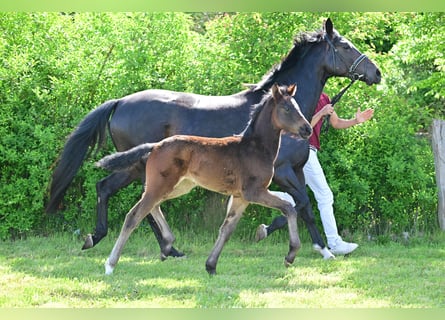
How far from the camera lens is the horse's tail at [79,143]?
24.4 feet

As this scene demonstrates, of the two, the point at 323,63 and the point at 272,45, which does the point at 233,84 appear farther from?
the point at 323,63

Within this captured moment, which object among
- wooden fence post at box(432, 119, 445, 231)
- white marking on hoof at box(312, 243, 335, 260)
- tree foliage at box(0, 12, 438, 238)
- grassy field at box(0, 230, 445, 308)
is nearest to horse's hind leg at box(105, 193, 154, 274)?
grassy field at box(0, 230, 445, 308)

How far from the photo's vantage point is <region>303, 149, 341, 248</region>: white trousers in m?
7.62

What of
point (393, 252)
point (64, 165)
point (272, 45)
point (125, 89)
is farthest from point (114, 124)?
point (393, 252)

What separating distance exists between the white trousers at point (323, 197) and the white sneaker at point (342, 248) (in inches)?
1.5

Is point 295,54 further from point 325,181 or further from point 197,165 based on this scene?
point 197,165

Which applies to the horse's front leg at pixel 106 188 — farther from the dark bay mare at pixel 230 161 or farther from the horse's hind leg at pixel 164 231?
the dark bay mare at pixel 230 161

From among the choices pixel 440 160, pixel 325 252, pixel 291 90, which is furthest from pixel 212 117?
pixel 440 160

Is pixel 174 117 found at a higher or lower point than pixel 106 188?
higher

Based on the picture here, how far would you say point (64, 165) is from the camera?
750cm

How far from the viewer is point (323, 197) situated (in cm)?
764

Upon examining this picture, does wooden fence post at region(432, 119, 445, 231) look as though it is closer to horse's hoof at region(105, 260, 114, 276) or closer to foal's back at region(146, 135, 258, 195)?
foal's back at region(146, 135, 258, 195)

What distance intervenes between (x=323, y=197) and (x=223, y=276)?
1876mm

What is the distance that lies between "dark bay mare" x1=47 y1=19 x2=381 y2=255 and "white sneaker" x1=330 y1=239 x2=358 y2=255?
19 centimetres
